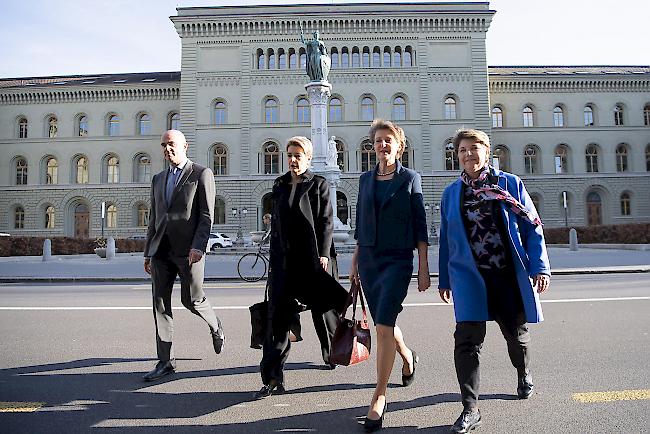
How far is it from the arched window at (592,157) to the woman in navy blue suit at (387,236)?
49743 mm

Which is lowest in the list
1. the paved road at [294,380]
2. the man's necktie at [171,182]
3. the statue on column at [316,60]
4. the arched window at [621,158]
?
the paved road at [294,380]

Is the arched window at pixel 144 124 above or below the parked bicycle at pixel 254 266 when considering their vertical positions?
above

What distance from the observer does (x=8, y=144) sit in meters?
48.0

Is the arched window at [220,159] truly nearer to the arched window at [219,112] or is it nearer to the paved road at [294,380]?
the arched window at [219,112]

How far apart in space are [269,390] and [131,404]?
105cm

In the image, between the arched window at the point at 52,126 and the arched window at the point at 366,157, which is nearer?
the arched window at the point at 366,157

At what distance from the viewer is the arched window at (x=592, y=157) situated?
47000mm

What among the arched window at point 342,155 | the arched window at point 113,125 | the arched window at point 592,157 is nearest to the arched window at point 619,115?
the arched window at point 592,157

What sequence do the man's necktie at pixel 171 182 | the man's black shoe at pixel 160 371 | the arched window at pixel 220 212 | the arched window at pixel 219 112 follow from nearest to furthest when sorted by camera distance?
the man's black shoe at pixel 160 371 < the man's necktie at pixel 171 182 < the arched window at pixel 220 212 < the arched window at pixel 219 112

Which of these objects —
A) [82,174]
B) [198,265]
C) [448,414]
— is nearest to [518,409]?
[448,414]

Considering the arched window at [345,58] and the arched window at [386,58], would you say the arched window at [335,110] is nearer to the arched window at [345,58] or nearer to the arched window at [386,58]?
the arched window at [345,58]

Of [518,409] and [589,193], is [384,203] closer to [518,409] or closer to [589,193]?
[518,409]

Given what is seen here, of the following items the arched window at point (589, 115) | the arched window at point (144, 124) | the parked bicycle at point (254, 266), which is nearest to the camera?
the parked bicycle at point (254, 266)

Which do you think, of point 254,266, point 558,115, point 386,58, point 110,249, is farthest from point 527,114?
point 254,266
